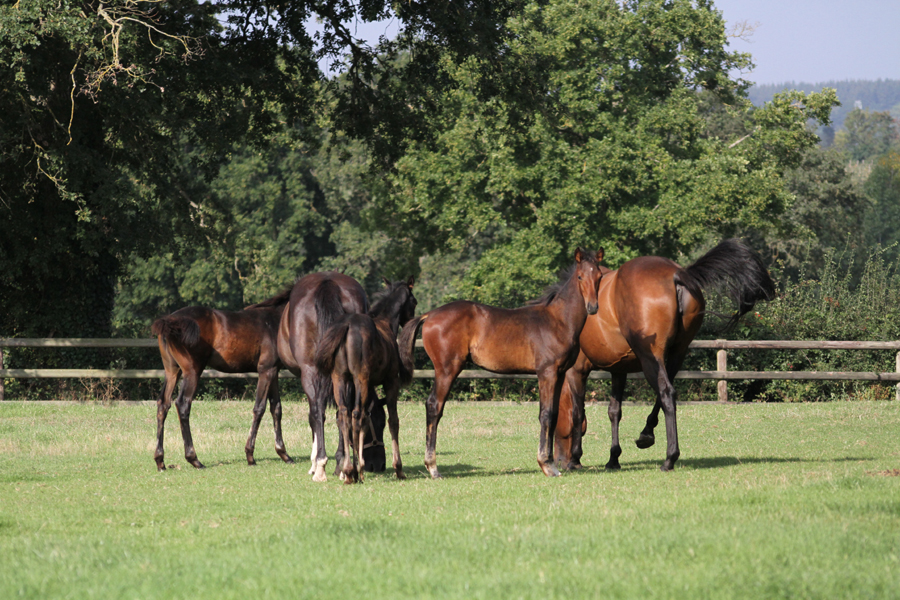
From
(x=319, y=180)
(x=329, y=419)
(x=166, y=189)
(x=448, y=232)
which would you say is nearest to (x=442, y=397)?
(x=329, y=419)

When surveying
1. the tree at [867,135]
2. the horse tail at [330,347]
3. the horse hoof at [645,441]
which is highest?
the tree at [867,135]

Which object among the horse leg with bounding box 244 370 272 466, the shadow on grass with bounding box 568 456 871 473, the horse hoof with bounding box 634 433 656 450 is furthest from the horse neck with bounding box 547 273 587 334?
the horse leg with bounding box 244 370 272 466

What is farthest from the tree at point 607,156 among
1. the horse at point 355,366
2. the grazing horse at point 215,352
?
the horse at point 355,366

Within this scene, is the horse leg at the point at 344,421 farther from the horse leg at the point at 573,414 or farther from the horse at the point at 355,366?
the horse leg at the point at 573,414

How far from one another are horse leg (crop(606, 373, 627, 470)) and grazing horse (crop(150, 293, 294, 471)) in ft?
13.3

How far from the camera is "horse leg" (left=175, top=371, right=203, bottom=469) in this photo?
11352mm

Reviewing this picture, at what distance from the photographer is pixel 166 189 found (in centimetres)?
2039

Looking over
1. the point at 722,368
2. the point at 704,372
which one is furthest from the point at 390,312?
the point at 722,368

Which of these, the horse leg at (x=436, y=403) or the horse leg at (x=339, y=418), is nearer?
the horse leg at (x=339, y=418)

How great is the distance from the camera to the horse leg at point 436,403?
32.1 feet

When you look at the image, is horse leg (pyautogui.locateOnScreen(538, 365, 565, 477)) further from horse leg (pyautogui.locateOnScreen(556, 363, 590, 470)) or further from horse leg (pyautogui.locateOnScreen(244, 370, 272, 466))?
horse leg (pyautogui.locateOnScreen(244, 370, 272, 466))

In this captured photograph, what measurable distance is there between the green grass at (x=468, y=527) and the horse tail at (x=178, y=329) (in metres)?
1.57

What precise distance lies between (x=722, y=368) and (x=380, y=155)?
368 inches

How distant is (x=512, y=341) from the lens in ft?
32.9
